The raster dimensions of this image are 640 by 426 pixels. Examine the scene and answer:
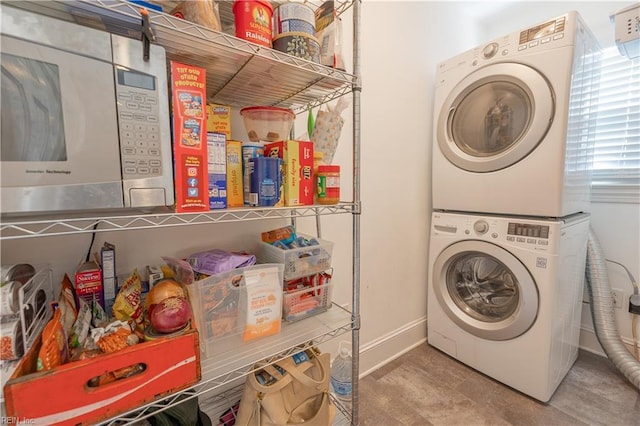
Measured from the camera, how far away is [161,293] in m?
0.67

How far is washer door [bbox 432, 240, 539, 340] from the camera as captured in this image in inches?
49.4

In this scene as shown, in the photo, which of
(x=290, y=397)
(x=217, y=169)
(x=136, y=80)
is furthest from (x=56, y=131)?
(x=290, y=397)

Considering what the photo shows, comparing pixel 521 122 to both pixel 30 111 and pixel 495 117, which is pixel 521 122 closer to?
pixel 495 117

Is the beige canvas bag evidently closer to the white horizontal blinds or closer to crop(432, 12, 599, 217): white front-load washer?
crop(432, 12, 599, 217): white front-load washer

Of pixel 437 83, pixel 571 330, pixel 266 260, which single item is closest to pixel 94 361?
pixel 266 260

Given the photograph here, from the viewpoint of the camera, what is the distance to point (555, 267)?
118 cm

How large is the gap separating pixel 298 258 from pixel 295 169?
0.30 meters

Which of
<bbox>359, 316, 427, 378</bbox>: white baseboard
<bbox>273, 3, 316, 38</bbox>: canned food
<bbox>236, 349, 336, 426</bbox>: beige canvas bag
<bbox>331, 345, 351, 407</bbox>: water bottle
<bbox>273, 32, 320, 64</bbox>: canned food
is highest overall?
<bbox>273, 3, 316, 38</bbox>: canned food

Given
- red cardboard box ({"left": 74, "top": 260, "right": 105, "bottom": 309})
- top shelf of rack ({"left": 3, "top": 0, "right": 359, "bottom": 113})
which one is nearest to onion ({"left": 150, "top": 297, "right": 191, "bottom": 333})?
red cardboard box ({"left": 74, "top": 260, "right": 105, "bottom": 309})

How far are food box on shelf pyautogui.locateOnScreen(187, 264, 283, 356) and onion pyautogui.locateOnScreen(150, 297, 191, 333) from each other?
73 millimetres

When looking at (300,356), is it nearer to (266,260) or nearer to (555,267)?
(266,260)

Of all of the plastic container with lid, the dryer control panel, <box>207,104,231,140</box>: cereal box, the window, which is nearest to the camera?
<box>207,104,231,140</box>: cereal box

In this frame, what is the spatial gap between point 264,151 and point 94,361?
1.92ft

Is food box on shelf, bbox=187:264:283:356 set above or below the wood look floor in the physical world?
above
